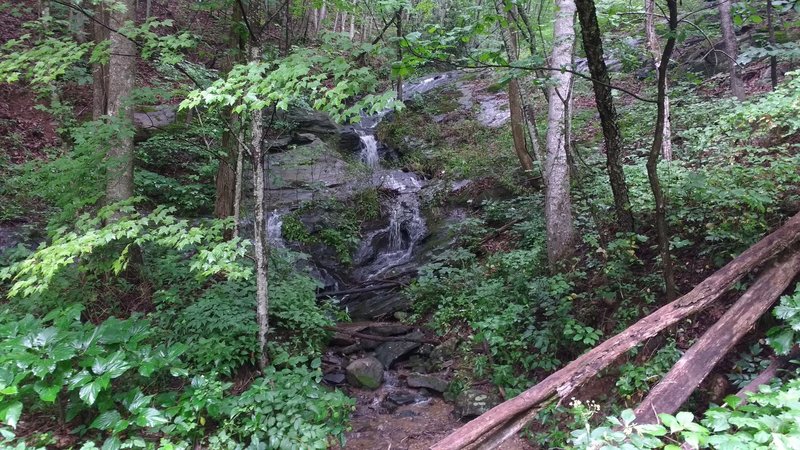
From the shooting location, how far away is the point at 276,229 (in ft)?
34.4

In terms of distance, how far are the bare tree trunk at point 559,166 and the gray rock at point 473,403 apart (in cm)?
213

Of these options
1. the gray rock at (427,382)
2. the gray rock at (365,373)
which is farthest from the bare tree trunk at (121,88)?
the gray rock at (427,382)

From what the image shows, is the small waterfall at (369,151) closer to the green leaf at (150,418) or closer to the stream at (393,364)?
the stream at (393,364)

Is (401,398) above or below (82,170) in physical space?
below

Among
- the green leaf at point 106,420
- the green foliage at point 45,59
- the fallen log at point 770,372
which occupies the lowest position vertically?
the green leaf at point 106,420

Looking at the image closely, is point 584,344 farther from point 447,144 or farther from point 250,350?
point 447,144

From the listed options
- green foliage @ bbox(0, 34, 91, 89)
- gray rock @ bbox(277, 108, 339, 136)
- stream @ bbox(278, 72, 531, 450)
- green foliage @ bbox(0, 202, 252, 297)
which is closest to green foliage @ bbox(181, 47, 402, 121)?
green foliage @ bbox(0, 202, 252, 297)

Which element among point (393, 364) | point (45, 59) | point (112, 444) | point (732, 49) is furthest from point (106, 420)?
point (732, 49)

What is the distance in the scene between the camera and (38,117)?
432 inches

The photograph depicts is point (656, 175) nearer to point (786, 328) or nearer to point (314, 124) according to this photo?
point (786, 328)

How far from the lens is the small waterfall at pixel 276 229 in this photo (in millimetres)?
10148

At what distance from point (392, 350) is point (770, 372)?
464 cm

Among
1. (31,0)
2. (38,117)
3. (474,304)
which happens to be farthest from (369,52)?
(31,0)

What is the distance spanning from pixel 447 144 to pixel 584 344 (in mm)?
10358
